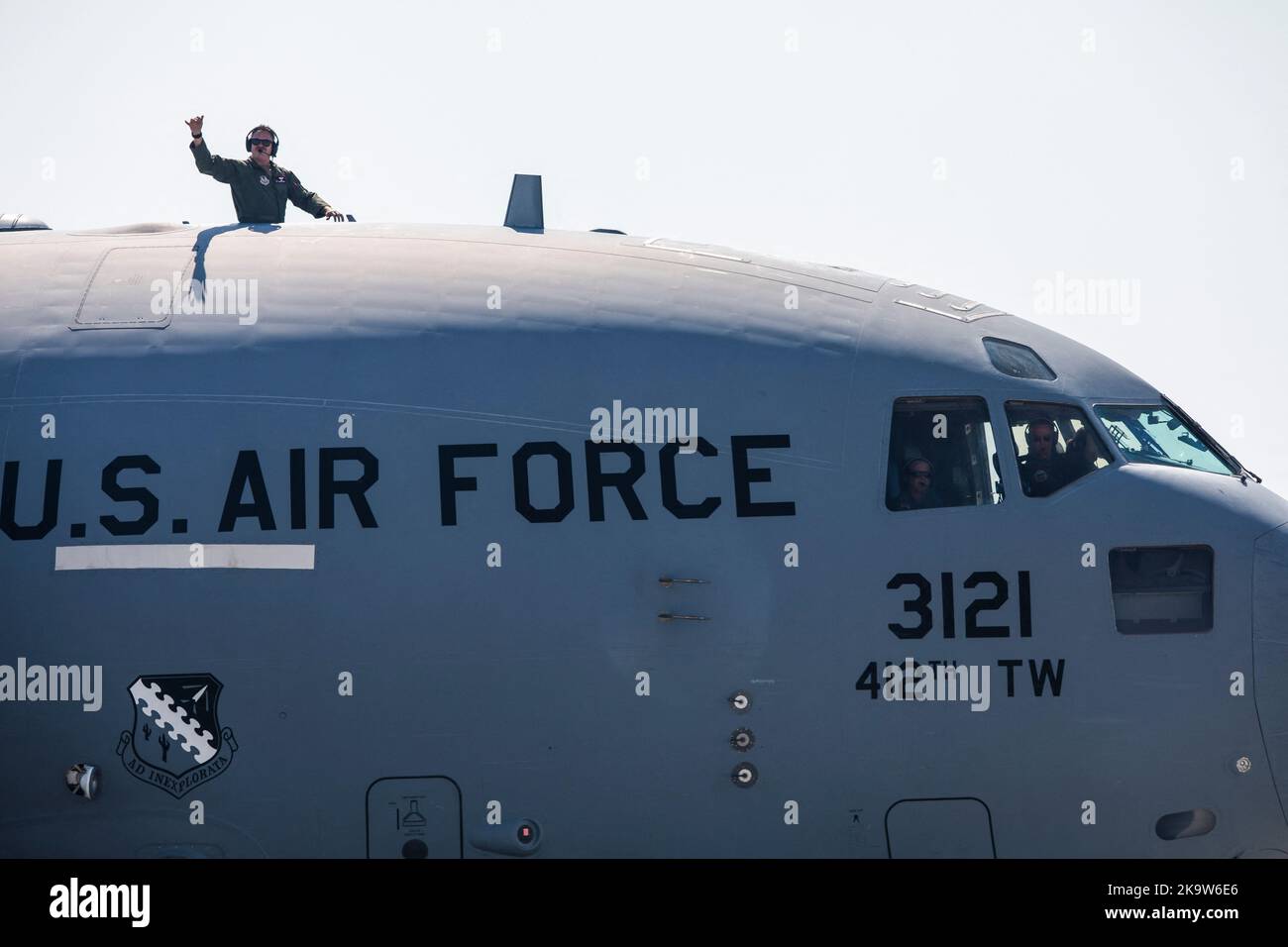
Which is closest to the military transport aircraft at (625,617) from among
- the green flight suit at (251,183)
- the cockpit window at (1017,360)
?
the cockpit window at (1017,360)

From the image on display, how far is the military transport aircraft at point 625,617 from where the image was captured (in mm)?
10438

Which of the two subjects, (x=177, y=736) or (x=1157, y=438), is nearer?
(x=177, y=736)

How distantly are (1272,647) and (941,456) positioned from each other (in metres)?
3.02

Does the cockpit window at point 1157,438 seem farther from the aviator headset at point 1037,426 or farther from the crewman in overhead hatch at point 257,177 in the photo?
the crewman in overhead hatch at point 257,177

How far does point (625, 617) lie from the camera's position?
10.6m

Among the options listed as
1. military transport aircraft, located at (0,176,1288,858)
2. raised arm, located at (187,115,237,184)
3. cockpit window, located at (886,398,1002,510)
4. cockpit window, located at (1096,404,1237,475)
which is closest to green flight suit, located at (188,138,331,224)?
raised arm, located at (187,115,237,184)

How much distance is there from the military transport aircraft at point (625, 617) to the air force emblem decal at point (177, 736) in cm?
3

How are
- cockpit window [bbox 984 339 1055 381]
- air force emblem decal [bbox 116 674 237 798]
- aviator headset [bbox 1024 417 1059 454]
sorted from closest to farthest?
air force emblem decal [bbox 116 674 237 798], aviator headset [bbox 1024 417 1059 454], cockpit window [bbox 984 339 1055 381]

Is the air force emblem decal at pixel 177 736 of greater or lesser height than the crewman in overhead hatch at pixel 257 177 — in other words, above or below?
below

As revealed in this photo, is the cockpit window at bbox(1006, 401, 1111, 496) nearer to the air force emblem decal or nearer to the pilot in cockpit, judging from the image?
the pilot in cockpit

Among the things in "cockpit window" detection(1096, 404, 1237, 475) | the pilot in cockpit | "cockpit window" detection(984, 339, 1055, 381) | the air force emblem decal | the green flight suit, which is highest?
the green flight suit

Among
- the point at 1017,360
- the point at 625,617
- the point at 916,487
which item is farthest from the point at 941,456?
the point at 625,617

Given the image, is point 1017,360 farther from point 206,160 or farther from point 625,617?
point 206,160

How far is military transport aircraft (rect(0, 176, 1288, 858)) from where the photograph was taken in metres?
10.4
